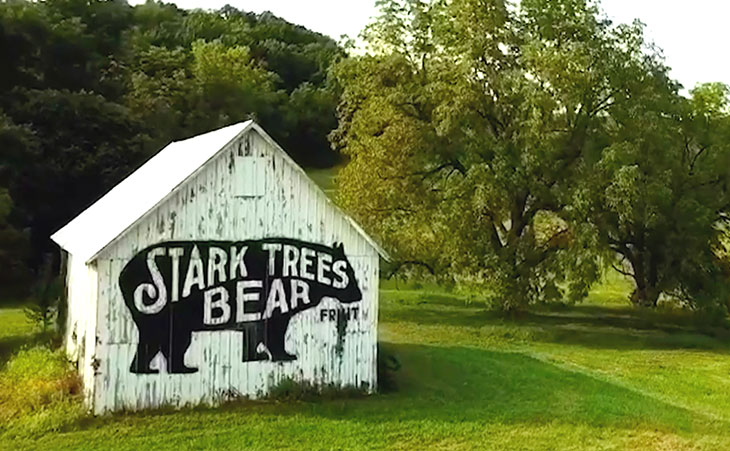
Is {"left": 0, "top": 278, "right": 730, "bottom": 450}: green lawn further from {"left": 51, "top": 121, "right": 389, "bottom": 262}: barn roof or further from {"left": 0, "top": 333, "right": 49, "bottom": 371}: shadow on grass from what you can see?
{"left": 51, "top": 121, "right": 389, "bottom": 262}: barn roof

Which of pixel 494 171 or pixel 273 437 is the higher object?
pixel 494 171

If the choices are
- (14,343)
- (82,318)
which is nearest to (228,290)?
(82,318)

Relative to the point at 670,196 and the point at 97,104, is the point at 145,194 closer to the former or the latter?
the point at 670,196

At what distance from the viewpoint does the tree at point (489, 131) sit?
→ 974 inches

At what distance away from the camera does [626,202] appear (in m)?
23.5

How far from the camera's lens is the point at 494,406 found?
1563 centimetres

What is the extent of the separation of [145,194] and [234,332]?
3355mm

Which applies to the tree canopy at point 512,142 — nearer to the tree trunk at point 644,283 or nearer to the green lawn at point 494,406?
the tree trunk at point 644,283

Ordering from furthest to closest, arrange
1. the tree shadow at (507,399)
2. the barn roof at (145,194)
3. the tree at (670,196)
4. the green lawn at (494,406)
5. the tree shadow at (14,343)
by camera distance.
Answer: the tree at (670,196), the tree shadow at (14,343), the tree shadow at (507,399), the barn roof at (145,194), the green lawn at (494,406)

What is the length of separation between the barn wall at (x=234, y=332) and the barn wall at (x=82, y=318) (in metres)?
0.42

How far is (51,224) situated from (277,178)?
2158 cm

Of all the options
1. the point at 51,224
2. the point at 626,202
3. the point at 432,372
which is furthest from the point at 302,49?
the point at 432,372

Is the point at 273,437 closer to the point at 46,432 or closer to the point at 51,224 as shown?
the point at 46,432

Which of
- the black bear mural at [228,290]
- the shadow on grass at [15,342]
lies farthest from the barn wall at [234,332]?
the shadow on grass at [15,342]
